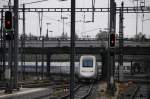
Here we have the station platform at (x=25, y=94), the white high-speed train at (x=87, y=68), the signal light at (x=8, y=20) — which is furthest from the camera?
the white high-speed train at (x=87, y=68)

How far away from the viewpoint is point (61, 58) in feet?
429

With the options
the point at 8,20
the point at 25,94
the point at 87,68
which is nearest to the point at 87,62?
the point at 87,68

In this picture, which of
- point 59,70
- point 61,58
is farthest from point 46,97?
point 61,58

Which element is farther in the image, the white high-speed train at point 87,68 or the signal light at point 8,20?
the white high-speed train at point 87,68

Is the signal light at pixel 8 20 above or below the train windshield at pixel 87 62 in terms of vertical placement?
above

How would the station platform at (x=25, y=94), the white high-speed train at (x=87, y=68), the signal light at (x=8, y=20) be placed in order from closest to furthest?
the signal light at (x=8, y=20), the station platform at (x=25, y=94), the white high-speed train at (x=87, y=68)

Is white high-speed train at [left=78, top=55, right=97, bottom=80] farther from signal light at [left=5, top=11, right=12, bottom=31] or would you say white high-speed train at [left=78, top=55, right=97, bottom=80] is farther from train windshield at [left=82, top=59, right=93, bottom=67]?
signal light at [left=5, top=11, right=12, bottom=31]

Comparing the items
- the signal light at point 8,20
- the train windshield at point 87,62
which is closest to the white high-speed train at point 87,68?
the train windshield at point 87,62

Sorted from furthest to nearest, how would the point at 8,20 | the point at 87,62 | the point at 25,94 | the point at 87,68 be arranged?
the point at 87,68 → the point at 87,62 → the point at 25,94 → the point at 8,20

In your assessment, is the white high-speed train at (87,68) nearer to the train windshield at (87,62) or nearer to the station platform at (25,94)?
the train windshield at (87,62)

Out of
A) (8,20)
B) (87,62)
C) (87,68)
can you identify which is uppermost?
(8,20)

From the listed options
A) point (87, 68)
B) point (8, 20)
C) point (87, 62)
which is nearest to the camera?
point (8, 20)

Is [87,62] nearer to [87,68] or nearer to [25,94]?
[87,68]

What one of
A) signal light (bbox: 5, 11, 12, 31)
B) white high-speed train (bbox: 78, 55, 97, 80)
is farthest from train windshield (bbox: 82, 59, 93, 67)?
signal light (bbox: 5, 11, 12, 31)
